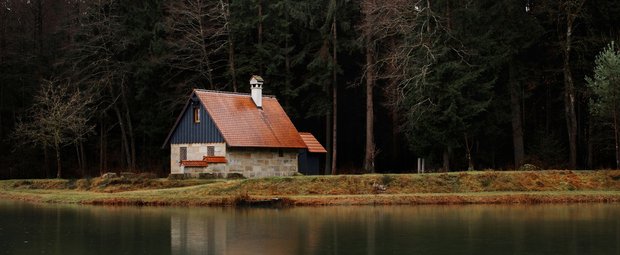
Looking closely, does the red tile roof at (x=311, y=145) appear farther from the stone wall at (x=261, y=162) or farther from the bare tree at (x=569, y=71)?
the bare tree at (x=569, y=71)

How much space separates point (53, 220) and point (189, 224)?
206 inches

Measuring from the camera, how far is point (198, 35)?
51531 mm

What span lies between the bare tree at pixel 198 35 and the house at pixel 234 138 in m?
7.01

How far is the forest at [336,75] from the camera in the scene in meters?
A: 43.6

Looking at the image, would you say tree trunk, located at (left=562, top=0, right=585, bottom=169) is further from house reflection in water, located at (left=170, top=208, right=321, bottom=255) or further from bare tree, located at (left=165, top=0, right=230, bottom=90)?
house reflection in water, located at (left=170, top=208, right=321, bottom=255)

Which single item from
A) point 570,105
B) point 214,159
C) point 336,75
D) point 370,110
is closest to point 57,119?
point 214,159

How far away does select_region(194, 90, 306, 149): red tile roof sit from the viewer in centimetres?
4256

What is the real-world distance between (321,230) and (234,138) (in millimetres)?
21895

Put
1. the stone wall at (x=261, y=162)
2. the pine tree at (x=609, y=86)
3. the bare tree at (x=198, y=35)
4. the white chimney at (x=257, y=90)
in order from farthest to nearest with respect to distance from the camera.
Answer: the bare tree at (x=198, y=35) → the white chimney at (x=257, y=90) → the stone wall at (x=261, y=162) → the pine tree at (x=609, y=86)

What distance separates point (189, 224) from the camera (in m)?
23.1

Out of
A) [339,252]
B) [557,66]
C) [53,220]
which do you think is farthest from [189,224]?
[557,66]

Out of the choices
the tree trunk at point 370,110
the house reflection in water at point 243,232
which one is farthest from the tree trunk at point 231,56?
the house reflection in water at point 243,232

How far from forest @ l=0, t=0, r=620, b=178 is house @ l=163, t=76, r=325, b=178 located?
347 centimetres

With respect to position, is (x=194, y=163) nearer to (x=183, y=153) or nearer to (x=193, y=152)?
(x=193, y=152)
